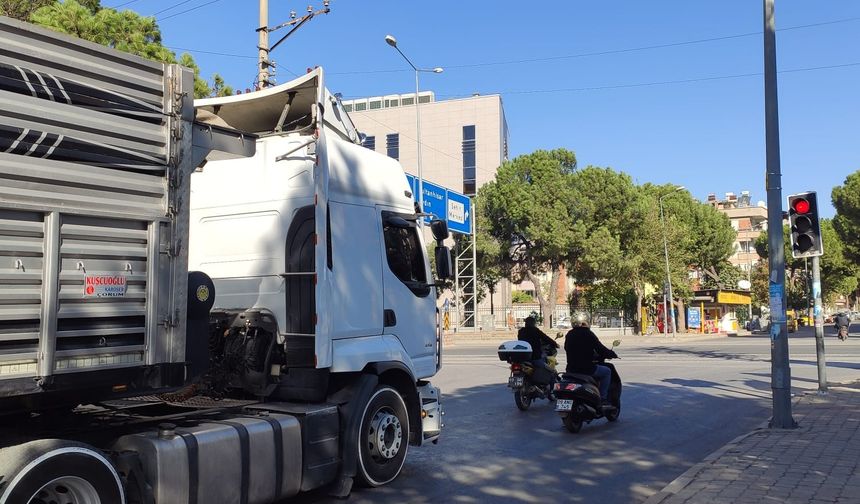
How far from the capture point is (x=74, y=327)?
3.88 metres

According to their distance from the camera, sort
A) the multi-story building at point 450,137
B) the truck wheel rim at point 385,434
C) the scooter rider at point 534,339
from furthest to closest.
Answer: the multi-story building at point 450,137 → the scooter rider at point 534,339 → the truck wheel rim at point 385,434

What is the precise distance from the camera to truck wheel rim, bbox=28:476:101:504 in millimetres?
3771

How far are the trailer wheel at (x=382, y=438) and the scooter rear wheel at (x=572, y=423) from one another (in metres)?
3.00

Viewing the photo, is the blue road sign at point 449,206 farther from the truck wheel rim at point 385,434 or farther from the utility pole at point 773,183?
the truck wheel rim at point 385,434

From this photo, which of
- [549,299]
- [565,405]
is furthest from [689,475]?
[549,299]

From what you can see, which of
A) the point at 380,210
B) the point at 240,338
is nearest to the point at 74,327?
the point at 240,338

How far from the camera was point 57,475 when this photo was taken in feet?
12.3

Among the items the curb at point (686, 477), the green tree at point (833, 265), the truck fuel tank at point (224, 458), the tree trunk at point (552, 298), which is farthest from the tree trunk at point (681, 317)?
the truck fuel tank at point (224, 458)

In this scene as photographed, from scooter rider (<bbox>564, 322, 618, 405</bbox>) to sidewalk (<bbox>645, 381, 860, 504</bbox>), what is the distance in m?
1.96

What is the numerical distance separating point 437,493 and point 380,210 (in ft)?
9.11

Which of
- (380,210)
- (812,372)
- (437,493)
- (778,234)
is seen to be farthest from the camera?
(812,372)

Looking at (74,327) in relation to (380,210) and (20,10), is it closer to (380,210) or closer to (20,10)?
(380,210)

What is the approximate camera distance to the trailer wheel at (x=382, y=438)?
6.21 metres

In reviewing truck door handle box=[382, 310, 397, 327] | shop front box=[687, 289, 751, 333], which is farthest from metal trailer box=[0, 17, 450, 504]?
shop front box=[687, 289, 751, 333]
